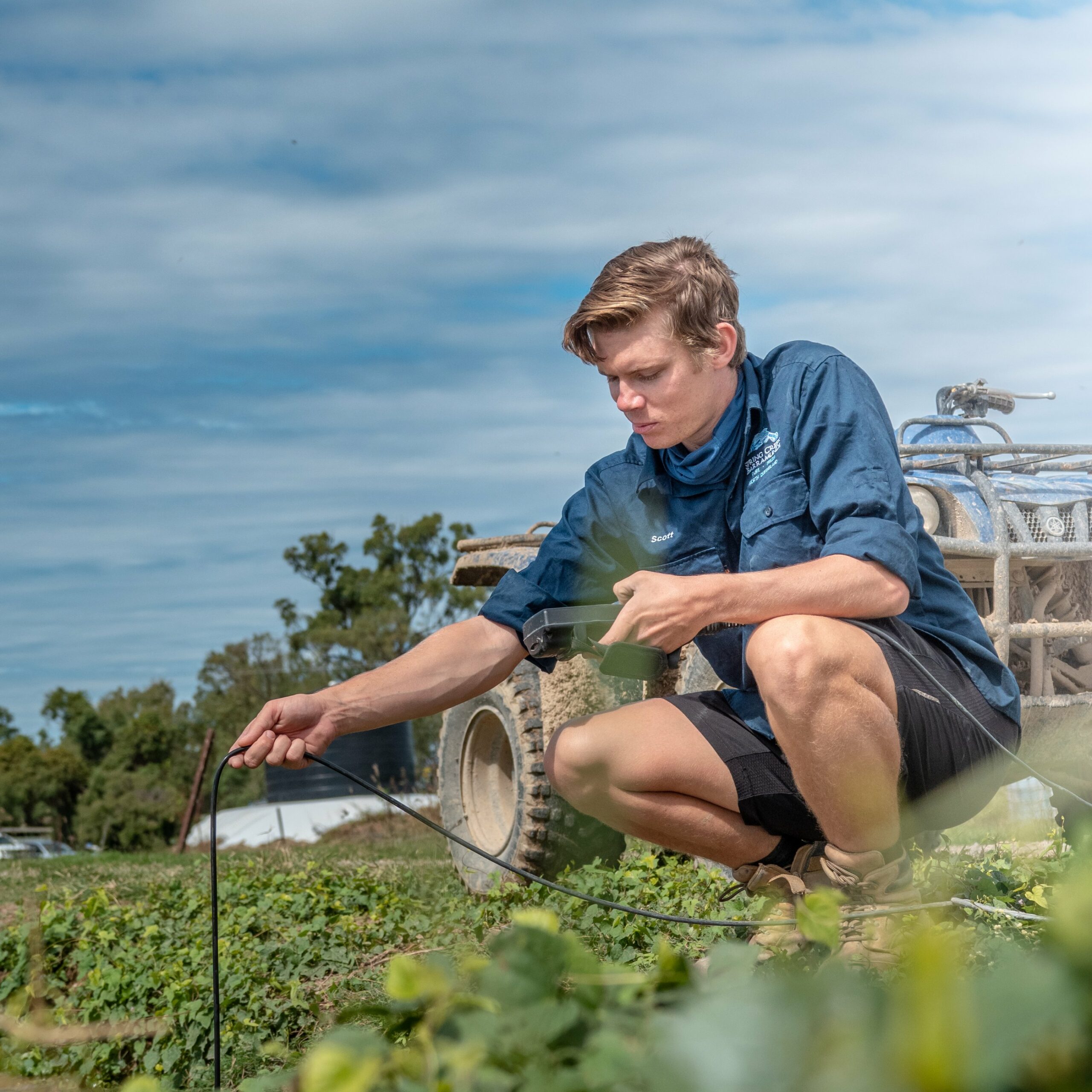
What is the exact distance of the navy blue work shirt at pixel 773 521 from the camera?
8.34 feet

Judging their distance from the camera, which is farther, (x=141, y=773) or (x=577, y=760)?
(x=141, y=773)

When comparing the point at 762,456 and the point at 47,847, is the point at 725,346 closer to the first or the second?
the point at 762,456

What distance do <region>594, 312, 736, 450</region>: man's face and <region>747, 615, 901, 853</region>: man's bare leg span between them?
1.92 ft

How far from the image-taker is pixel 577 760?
9.82ft

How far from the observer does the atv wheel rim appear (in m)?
5.00

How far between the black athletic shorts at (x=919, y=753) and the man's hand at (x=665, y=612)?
42 cm

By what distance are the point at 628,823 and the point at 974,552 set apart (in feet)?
7.25

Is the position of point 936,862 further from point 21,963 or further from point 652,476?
point 21,963

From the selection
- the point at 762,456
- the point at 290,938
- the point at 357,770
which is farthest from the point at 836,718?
the point at 357,770

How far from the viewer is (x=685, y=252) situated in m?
2.93

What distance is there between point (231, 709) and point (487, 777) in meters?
23.5

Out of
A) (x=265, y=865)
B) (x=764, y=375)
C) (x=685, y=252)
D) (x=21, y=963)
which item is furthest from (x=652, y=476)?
(x=265, y=865)

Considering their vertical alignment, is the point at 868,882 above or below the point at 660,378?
below

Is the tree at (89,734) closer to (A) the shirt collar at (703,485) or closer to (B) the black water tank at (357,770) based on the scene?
(B) the black water tank at (357,770)
